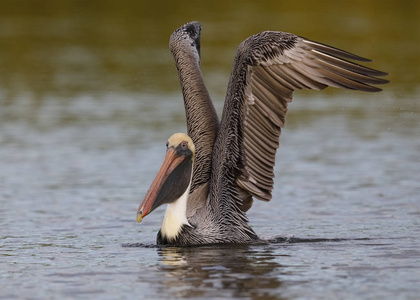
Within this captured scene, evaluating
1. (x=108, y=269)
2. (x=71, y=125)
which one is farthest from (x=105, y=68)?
(x=108, y=269)

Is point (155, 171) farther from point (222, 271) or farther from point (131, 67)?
point (131, 67)

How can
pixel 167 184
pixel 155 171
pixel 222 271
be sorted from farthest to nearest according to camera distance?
pixel 155 171 < pixel 167 184 < pixel 222 271

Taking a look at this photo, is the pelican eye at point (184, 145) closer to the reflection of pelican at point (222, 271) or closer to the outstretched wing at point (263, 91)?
the outstretched wing at point (263, 91)

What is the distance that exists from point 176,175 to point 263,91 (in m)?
0.99

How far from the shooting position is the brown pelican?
8.88 meters

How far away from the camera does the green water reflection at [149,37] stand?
20797 mm

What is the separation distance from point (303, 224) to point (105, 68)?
13.3 m

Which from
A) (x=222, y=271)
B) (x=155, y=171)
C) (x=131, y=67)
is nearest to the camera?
(x=222, y=271)

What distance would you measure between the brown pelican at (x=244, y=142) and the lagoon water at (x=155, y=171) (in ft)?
1.05

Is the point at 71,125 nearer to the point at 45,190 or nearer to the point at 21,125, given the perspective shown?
the point at 21,125

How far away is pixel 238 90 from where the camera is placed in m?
8.93

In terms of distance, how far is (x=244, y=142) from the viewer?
9.18 meters

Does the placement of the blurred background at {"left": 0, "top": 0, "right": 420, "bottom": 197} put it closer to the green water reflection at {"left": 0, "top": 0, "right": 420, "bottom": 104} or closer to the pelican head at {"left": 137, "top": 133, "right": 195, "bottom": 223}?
the green water reflection at {"left": 0, "top": 0, "right": 420, "bottom": 104}

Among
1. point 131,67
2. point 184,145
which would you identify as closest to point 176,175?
point 184,145
